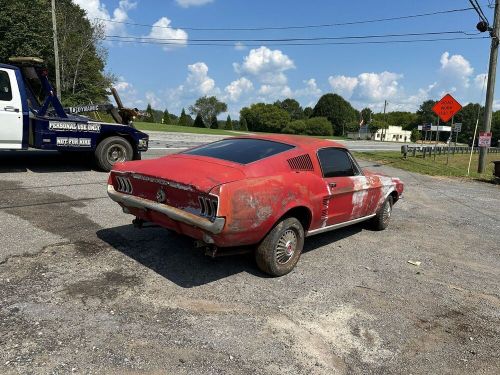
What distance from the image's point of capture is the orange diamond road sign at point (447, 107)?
63.0 feet

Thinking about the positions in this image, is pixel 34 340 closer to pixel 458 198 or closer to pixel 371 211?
pixel 371 211

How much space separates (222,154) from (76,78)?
37.5 metres

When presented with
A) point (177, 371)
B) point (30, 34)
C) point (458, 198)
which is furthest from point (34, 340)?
point (30, 34)

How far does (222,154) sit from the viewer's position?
493cm

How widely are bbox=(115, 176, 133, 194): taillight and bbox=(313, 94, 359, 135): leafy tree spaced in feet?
322

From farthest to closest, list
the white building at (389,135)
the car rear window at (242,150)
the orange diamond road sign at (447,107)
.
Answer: the white building at (389,135) < the orange diamond road sign at (447,107) < the car rear window at (242,150)

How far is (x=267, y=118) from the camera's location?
99375 millimetres

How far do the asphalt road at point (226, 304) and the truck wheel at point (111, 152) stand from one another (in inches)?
127

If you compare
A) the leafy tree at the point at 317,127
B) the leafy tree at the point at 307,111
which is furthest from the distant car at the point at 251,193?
the leafy tree at the point at 307,111

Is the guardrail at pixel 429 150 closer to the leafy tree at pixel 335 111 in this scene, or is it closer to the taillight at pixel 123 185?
the taillight at pixel 123 185

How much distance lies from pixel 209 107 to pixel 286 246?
111 metres

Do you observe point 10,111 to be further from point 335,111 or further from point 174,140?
point 335,111

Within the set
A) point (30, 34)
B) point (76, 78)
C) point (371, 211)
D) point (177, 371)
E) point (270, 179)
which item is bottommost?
point (177, 371)

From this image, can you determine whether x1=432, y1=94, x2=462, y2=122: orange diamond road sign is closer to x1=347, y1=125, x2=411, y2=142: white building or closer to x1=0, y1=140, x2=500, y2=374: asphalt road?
x1=0, y1=140, x2=500, y2=374: asphalt road
